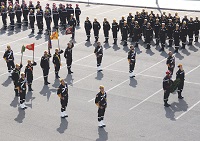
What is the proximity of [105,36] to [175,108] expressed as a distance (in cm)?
1187

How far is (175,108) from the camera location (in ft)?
77.2

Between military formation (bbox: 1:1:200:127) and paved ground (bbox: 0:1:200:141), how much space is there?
549 millimetres

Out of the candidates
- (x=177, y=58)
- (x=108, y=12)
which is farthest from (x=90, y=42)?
(x=108, y=12)

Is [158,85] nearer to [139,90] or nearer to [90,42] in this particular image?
[139,90]

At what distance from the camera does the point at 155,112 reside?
23094 millimetres

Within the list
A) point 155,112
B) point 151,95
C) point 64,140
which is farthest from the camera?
point 151,95

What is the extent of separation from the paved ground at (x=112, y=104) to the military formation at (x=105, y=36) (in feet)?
1.80

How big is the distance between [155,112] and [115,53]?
9419 mm

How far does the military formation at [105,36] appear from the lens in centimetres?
2348

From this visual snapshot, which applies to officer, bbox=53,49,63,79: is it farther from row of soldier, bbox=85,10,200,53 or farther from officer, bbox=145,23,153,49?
officer, bbox=145,23,153,49

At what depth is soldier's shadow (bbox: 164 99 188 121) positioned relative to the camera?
2277 centimetres

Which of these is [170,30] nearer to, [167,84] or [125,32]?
[125,32]

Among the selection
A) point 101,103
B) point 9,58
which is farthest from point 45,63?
point 101,103

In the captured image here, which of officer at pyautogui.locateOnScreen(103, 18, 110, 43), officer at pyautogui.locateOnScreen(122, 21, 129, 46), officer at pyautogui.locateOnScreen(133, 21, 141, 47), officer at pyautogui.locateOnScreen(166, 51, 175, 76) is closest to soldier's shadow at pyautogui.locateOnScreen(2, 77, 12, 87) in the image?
officer at pyautogui.locateOnScreen(166, 51, 175, 76)
